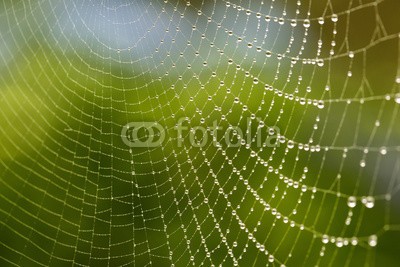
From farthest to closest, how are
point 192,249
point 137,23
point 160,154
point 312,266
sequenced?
point 137,23 → point 160,154 → point 192,249 → point 312,266

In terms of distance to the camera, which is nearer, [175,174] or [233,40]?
[233,40]

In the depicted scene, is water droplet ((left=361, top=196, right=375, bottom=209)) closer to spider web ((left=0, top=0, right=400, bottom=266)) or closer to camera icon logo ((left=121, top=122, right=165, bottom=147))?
spider web ((left=0, top=0, right=400, bottom=266))

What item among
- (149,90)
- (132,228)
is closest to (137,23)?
(149,90)

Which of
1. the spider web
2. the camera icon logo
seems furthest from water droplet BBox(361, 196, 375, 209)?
the camera icon logo

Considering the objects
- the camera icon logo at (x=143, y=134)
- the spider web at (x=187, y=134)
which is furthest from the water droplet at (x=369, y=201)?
the camera icon logo at (x=143, y=134)

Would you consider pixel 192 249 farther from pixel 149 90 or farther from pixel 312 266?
pixel 149 90

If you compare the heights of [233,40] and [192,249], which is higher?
[233,40]

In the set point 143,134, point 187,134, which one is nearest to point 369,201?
point 187,134
